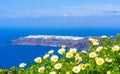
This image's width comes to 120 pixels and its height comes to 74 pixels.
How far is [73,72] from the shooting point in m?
7.13

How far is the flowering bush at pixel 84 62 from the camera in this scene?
7.08m

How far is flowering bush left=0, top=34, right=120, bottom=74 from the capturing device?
7082mm

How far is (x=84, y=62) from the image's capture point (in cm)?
763

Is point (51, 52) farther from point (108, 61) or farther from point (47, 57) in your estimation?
point (108, 61)

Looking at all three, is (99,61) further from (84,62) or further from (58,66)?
(58,66)

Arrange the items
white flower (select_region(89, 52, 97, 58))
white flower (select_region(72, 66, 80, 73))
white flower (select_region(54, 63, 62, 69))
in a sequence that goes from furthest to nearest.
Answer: white flower (select_region(89, 52, 97, 58)) → white flower (select_region(54, 63, 62, 69)) → white flower (select_region(72, 66, 80, 73))

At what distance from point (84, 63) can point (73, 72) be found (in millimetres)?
486

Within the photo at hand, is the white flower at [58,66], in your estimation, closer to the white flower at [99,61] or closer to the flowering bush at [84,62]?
the flowering bush at [84,62]

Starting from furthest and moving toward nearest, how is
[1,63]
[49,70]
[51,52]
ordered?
1. [1,63]
2. [51,52]
3. [49,70]

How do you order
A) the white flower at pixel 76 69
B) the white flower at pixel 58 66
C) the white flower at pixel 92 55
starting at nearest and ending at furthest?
the white flower at pixel 76 69 → the white flower at pixel 58 66 → the white flower at pixel 92 55

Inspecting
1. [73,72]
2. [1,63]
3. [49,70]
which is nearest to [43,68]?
[49,70]


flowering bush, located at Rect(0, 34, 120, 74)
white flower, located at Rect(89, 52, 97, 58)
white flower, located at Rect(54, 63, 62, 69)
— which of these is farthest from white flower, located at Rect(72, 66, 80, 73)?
white flower, located at Rect(89, 52, 97, 58)

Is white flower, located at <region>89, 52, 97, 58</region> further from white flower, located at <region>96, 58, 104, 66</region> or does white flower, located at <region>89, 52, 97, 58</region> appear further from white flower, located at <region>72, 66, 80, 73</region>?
white flower, located at <region>72, 66, 80, 73</region>

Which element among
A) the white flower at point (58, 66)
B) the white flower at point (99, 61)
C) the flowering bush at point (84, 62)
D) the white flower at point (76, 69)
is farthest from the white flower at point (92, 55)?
the white flower at point (58, 66)
